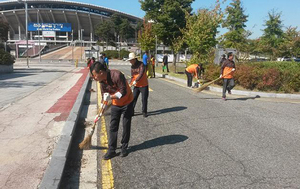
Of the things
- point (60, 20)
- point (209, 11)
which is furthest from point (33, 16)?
point (209, 11)

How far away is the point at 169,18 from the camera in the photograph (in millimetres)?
25453

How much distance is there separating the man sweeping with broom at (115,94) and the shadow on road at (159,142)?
0.39 m

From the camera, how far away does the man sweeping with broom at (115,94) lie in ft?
12.4

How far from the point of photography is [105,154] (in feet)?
14.1

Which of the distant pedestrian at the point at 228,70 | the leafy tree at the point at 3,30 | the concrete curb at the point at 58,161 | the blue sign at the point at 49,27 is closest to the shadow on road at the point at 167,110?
the distant pedestrian at the point at 228,70

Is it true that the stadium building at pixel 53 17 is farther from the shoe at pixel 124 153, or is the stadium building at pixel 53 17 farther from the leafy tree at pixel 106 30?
the shoe at pixel 124 153

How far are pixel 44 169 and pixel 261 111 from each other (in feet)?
21.2

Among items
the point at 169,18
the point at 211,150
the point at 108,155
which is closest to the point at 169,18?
the point at 169,18

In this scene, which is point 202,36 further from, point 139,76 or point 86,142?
point 86,142

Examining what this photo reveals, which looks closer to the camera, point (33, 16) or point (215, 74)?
point (215, 74)

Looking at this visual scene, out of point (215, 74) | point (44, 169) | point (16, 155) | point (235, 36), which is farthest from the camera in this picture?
point (235, 36)

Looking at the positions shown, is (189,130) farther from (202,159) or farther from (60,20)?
(60,20)

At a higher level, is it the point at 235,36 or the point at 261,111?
the point at 235,36

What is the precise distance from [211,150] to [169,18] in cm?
2262
